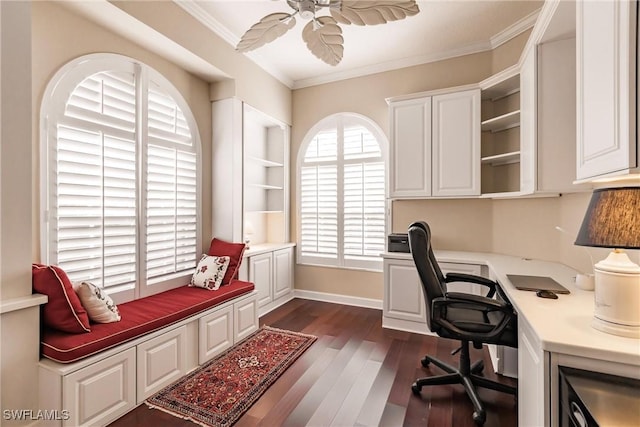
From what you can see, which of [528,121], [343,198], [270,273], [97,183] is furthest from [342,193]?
[97,183]

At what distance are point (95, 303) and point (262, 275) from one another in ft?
6.38

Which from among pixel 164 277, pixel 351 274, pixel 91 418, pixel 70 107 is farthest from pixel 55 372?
pixel 351 274


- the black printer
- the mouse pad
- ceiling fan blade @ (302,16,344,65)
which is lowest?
the mouse pad

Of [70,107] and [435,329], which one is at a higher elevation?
[70,107]

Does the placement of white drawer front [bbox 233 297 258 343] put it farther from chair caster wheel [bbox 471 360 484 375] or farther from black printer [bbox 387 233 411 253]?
chair caster wheel [bbox 471 360 484 375]

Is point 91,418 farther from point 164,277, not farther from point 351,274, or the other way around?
point 351,274

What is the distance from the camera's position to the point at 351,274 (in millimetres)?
4125

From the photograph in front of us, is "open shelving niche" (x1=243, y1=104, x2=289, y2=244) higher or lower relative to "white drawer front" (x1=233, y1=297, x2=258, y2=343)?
higher

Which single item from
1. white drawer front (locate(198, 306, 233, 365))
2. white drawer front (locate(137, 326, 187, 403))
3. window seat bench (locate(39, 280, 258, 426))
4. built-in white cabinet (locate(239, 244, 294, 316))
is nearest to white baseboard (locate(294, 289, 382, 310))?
built-in white cabinet (locate(239, 244, 294, 316))

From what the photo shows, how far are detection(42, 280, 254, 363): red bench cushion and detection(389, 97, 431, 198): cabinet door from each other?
6.78ft

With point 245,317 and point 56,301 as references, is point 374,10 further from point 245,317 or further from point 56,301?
point 245,317

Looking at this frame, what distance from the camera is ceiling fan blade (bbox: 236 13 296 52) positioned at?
70.6 inches

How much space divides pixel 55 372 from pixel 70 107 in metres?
1.80

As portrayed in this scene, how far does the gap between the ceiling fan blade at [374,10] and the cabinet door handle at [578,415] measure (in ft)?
5.99
